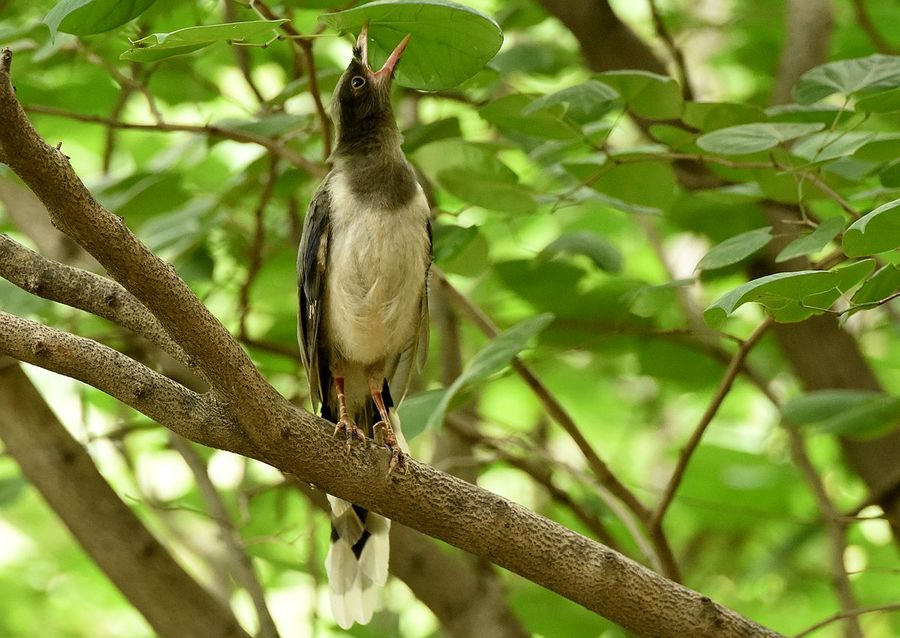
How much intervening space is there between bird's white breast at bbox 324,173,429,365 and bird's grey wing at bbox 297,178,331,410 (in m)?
0.03

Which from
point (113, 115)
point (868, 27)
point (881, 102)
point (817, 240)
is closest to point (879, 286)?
point (817, 240)

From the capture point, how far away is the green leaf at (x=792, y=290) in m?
2.06

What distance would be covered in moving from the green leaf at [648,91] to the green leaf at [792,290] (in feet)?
2.89

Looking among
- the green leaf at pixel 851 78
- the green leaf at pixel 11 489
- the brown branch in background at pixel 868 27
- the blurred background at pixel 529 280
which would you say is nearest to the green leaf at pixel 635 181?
the blurred background at pixel 529 280

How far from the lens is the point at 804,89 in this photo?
302 cm

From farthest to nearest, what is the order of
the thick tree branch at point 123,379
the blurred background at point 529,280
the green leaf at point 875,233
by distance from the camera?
the blurred background at point 529,280 → the thick tree branch at point 123,379 → the green leaf at point 875,233

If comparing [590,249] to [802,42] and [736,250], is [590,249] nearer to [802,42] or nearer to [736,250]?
[736,250]

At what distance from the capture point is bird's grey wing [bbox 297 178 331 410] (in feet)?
11.5

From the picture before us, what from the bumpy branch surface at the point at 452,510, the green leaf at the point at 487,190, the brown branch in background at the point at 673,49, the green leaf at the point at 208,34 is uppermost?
the brown branch in background at the point at 673,49

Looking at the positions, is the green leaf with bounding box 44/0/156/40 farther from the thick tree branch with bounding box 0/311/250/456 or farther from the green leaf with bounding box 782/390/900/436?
the green leaf with bounding box 782/390/900/436

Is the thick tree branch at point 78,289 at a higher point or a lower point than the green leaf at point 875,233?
lower

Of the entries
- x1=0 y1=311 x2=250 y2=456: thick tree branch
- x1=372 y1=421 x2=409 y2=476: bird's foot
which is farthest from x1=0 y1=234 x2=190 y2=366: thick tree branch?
x1=372 y1=421 x2=409 y2=476: bird's foot

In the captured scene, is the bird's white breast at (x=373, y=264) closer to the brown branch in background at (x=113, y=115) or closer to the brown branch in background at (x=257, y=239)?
the brown branch in background at (x=257, y=239)

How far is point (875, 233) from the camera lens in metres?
2.11
